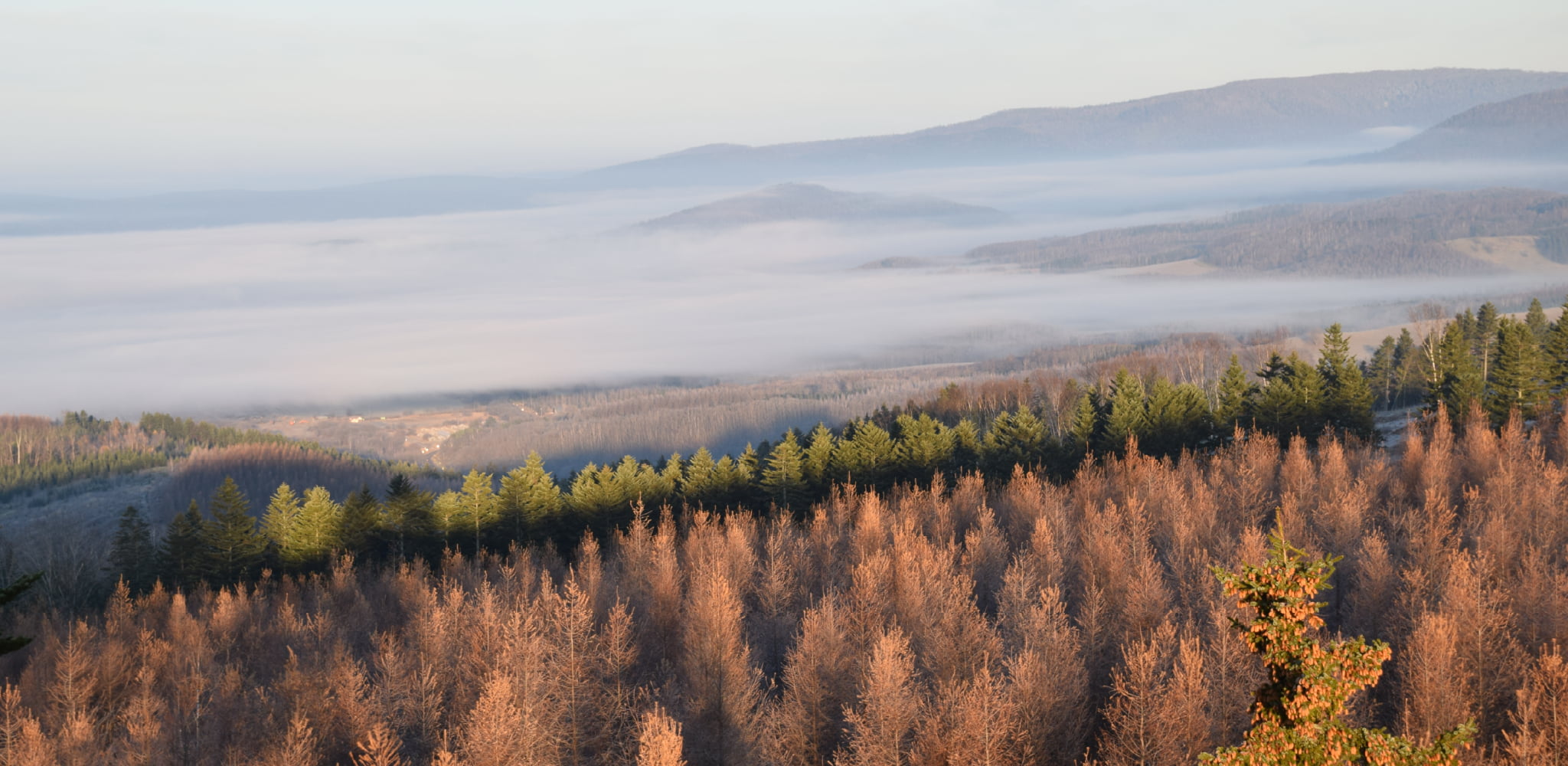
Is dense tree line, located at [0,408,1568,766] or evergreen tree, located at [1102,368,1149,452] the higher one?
evergreen tree, located at [1102,368,1149,452]

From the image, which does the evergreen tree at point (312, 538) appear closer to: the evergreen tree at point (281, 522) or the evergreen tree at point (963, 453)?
the evergreen tree at point (281, 522)

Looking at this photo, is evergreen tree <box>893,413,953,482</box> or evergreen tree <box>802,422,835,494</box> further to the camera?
evergreen tree <box>893,413,953,482</box>

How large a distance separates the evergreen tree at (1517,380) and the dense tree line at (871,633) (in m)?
2.65

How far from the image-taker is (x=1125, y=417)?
272 feet

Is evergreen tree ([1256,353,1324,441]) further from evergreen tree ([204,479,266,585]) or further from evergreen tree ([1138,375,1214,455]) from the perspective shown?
evergreen tree ([204,479,266,585])

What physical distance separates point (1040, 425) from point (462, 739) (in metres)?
55.7

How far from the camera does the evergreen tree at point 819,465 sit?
266 ft

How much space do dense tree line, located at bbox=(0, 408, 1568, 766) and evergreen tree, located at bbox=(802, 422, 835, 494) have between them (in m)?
2.94

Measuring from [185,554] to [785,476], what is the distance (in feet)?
125

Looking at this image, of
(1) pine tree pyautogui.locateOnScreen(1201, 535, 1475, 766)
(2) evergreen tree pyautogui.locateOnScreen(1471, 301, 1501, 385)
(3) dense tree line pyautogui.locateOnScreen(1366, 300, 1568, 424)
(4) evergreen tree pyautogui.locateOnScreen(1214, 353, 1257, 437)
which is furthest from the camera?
(2) evergreen tree pyautogui.locateOnScreen(1471, 301, 1501, 385)

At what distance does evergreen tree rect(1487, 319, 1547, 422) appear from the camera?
262 feet

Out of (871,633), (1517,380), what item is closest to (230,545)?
(871,633)

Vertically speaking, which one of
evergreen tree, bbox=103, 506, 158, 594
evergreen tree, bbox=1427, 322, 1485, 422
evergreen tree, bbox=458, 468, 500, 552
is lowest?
evergreen tree, bbox=103, 506, 158, 594

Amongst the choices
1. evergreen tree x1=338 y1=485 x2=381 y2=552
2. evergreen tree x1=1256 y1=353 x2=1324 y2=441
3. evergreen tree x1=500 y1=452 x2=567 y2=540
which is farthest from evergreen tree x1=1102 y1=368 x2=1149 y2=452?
evergreen tree x1=338 y1=485 x2=381 y2=552
